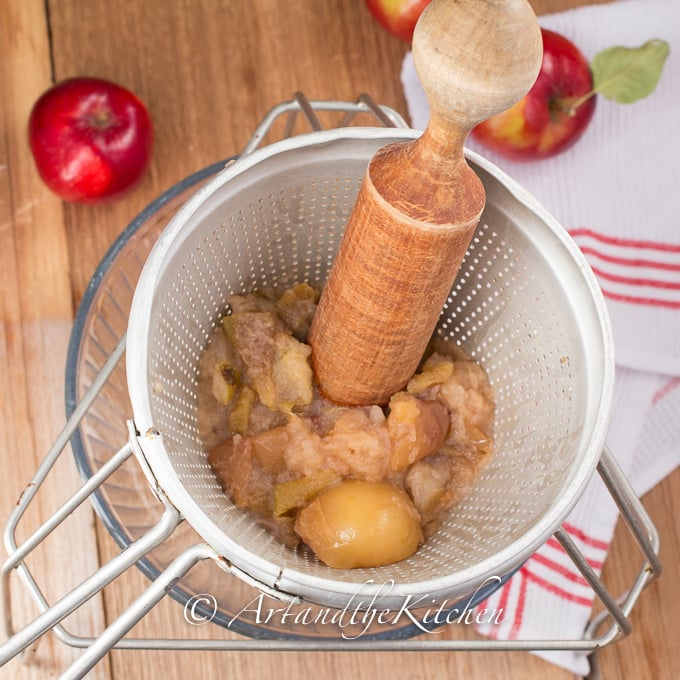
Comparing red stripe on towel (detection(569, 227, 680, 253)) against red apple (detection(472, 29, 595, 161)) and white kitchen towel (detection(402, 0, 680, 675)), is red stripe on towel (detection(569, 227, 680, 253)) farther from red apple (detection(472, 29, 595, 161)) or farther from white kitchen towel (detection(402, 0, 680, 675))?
red apple (detection(472, 29, 595, 161))

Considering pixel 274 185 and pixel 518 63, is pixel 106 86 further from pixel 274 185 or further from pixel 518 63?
pixel 518 63

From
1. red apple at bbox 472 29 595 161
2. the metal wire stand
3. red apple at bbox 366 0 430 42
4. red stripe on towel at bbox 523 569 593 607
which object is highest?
red apple at bbox 366 0 430 42

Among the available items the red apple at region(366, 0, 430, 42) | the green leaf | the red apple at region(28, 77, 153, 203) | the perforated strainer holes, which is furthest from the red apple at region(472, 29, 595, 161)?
the red apple at region(28, 77, 153, 203)

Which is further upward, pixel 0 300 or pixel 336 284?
pixel 336 284

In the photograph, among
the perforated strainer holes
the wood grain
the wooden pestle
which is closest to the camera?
the wooden pestle

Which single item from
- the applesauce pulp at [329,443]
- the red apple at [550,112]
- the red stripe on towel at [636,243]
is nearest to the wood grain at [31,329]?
the applesauce pulp at [329,443]

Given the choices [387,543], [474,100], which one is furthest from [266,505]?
[474,100]

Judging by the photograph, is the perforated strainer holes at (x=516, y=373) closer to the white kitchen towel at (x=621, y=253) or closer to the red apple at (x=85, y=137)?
the white kitchen towel at (x=621, y=253)
